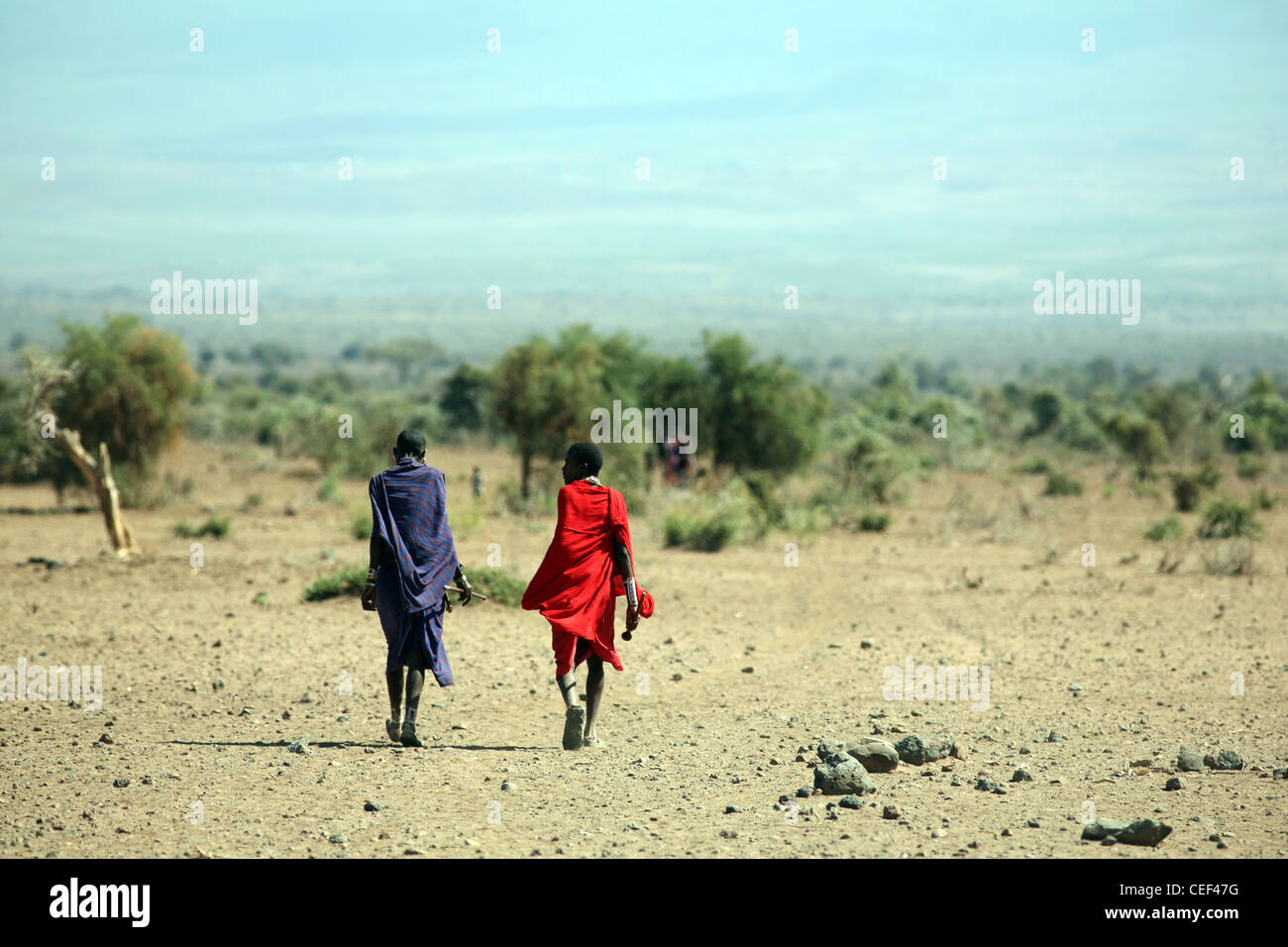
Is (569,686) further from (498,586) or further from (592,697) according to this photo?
(498,586)

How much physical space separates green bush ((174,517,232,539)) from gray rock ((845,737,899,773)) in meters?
14.0

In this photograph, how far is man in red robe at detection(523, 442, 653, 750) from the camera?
7375 millimetres

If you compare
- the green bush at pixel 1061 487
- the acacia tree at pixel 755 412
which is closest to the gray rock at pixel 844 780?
the acacia tree at pixel 755 412

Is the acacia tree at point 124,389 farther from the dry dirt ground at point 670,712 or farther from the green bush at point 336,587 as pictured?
the green bush at point 336,587

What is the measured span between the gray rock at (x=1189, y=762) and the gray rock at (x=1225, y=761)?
0.07 meters

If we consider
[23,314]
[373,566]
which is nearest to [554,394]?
[373,566]

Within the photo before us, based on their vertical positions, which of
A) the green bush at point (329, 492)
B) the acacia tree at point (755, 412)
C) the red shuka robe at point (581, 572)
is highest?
the acacia tree at point (755, 412)

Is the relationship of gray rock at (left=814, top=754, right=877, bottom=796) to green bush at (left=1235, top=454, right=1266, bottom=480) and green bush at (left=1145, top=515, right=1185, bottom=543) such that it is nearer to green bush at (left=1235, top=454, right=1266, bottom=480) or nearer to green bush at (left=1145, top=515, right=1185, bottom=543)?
green bush at (left=1145, top=515, right=1185, bottom=543)

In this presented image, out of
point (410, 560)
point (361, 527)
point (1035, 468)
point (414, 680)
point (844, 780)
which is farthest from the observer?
point (1035, 468)

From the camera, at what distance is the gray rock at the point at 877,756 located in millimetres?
7219

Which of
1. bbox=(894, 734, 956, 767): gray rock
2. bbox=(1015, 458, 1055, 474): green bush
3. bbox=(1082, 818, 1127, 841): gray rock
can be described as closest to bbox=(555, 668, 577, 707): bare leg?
bbox=(894, 734, 956, 767): gray rock

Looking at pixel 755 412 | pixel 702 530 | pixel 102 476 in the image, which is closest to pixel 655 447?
pixel 755 412

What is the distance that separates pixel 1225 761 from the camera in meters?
7.29

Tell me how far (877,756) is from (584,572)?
2.03 meters
